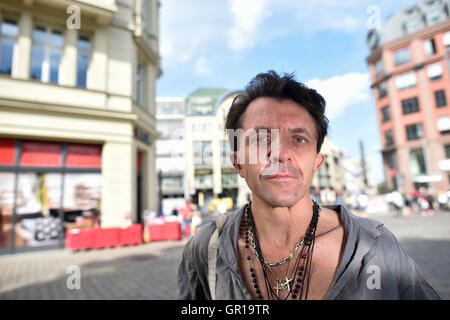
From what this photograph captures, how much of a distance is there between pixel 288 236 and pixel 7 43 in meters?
12.3

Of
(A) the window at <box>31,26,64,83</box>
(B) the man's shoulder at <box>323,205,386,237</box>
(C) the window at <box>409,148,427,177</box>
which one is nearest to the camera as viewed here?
(B) the man's shoulder at <box>323,205,386,237</box>

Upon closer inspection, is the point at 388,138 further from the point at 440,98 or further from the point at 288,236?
the point at 288,236

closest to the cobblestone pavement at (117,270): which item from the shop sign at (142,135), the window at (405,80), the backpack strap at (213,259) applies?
the backpack strap at (213,259)

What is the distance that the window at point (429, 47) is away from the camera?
1020 inches

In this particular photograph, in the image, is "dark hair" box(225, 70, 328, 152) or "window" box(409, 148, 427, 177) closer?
"dark hair" box(225, 70, 328, 152)

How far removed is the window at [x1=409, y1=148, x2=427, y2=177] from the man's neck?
34.3 m

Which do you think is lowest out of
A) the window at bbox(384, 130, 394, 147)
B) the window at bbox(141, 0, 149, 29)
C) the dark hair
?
the dark hair

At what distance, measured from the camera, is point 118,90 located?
415 inches

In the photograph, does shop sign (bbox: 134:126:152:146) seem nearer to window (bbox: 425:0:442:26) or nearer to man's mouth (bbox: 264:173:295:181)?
man's mouth (bbox: 264:173:295:181)

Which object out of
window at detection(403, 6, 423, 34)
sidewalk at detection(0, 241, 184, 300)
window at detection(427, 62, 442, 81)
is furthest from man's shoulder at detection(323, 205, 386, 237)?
window at detection(403, 6, 423, 34)

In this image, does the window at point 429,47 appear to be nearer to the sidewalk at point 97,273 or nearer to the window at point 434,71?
the window at point 434,71

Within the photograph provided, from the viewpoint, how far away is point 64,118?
9.26 metres

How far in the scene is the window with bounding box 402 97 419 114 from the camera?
28.2 meters

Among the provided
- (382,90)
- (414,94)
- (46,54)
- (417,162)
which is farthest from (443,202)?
(46,54)
